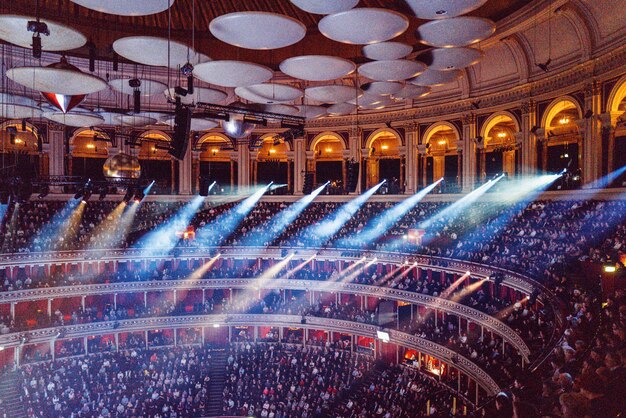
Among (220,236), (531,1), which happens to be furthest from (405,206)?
(531,1)

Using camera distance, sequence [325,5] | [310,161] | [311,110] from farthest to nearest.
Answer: [310,161] → [311,110] → [325,5]

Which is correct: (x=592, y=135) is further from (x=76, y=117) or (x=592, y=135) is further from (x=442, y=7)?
(x=76, y=117)

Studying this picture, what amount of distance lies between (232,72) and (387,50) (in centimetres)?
404

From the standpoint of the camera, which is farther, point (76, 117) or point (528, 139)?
point (528, 139)

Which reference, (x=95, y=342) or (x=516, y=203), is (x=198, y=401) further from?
(x=516, y=203)

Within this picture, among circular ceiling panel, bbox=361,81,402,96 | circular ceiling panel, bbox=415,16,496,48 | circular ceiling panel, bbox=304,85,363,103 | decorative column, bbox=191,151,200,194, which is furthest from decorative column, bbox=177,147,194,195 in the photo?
circular ceiling panel, bbox=415,16,496,48

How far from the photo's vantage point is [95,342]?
3023 centimetres

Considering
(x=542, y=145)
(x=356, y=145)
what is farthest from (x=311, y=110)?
(x=356, y=145)

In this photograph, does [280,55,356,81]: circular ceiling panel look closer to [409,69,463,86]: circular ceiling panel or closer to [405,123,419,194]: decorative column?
[409,69,463,86]: circular ceiling panel

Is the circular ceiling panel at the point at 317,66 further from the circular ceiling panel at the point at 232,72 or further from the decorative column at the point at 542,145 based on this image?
the decorative column at the point at 542,145

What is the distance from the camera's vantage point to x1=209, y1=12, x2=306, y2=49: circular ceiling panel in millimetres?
9680

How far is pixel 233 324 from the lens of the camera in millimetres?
31812

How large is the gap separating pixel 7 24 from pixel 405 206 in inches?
935

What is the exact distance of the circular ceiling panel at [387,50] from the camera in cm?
1228
